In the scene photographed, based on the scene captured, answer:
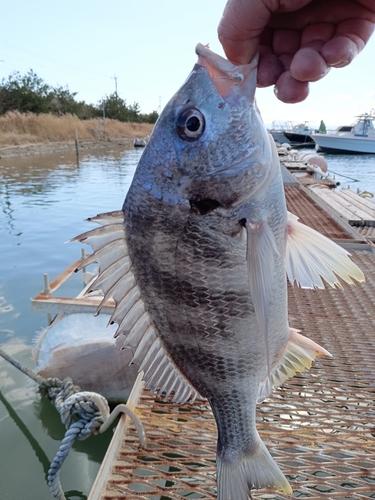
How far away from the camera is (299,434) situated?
80.7 inches

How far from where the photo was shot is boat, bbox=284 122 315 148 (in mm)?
45406

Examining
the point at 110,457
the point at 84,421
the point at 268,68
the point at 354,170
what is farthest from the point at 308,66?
the point at 354,170

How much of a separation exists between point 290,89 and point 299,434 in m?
1.69

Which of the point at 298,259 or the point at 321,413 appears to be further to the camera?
the point at 321,413

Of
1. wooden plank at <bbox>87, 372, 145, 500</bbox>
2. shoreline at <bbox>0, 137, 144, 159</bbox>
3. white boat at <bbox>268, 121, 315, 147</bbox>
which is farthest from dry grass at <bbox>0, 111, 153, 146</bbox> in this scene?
wooden plank at <bbox>87, 372, 145, 500</bbox>

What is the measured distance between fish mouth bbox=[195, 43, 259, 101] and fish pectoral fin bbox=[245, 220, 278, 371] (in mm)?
432

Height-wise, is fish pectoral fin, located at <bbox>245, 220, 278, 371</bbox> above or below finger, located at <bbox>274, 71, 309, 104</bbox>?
below

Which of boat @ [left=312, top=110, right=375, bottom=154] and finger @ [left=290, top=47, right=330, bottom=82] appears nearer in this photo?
finger @ [left=290, top=47, right=330, bottom=82]

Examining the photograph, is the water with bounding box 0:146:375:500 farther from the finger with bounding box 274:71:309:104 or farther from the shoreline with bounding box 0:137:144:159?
the shoreline with bounding box 0:137:144:159

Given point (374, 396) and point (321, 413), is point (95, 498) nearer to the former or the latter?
point (321, 413)

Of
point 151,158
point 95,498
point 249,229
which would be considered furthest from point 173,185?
point 95,498

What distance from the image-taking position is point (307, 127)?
49.1 meters

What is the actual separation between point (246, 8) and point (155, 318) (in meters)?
1.12

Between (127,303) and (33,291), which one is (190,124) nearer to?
(127,303)
